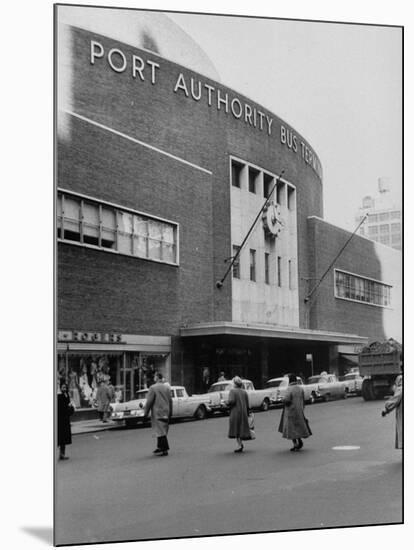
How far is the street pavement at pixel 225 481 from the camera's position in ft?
39.9

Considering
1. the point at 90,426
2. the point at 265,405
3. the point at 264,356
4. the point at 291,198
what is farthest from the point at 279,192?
the point at 90,426

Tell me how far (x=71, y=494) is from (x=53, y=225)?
12.7 ft

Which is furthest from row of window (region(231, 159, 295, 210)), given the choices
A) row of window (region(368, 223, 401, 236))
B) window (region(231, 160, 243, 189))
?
row of window (region(368, 223, 401, 236))

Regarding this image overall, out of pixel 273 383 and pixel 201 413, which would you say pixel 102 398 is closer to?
pixel 201 413

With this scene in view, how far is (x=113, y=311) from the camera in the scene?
12.8 metres

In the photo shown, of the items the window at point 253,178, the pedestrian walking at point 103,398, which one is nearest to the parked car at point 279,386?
the pedestrian walking at point 103,398

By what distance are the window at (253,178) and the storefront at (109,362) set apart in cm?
299

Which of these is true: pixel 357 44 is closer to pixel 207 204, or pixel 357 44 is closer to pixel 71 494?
pixel 207 204

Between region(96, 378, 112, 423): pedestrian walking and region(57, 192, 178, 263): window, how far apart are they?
6.84ft

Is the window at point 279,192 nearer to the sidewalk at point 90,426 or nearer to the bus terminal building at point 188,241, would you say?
the bus terminal building at point 188,241

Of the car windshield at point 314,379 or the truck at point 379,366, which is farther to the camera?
the truck at point 379,366

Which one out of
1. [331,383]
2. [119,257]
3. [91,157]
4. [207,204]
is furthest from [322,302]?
[91,157]

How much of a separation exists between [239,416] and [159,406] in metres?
1.39

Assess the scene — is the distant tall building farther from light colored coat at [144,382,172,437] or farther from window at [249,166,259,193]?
light colored coat at [144,382,172,437]
